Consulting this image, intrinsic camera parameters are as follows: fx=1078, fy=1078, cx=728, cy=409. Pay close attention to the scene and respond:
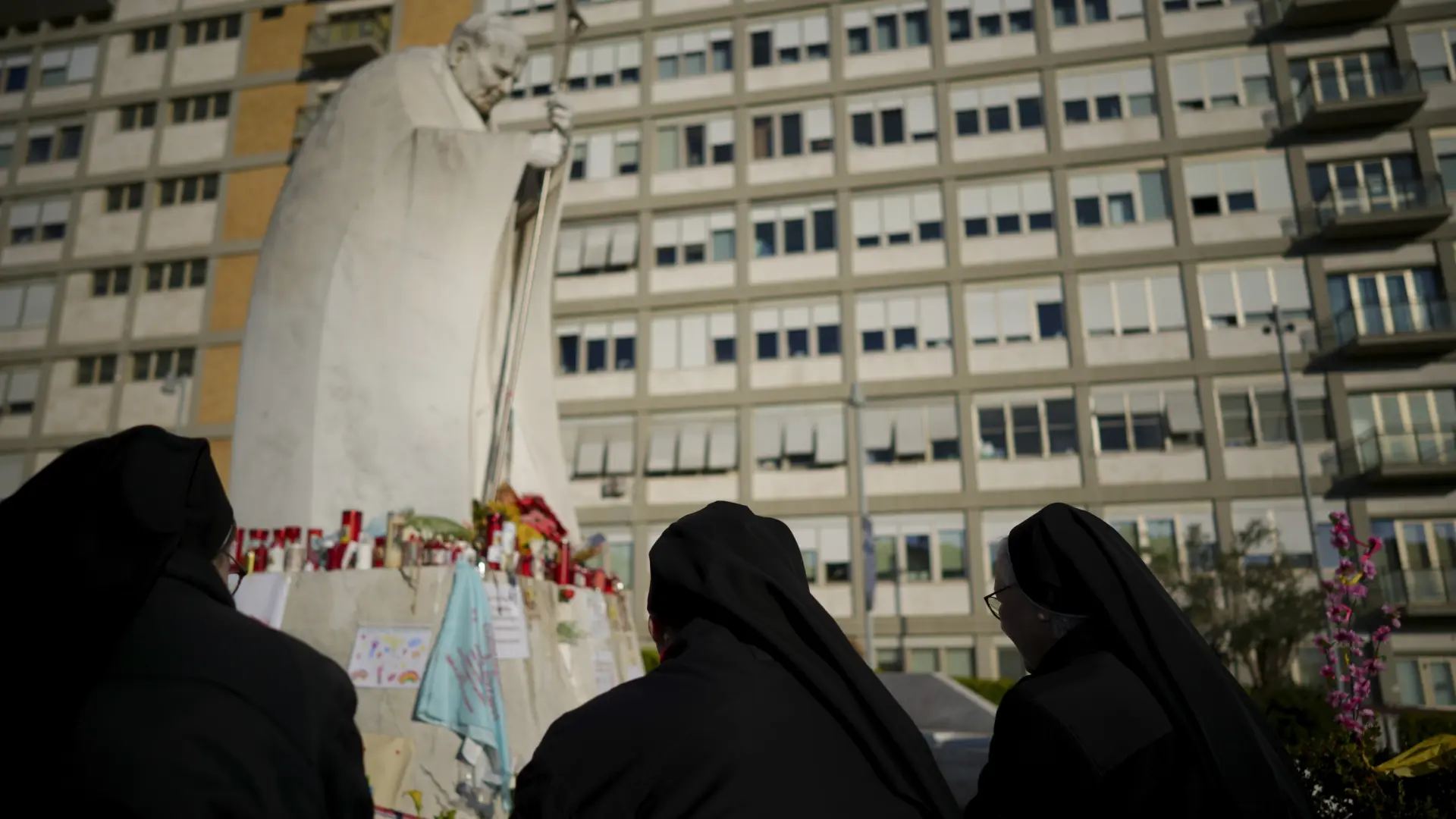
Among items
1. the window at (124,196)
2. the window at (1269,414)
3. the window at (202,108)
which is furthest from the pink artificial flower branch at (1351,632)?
the window at (124,196)

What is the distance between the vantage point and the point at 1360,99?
→ 30984 millimetres

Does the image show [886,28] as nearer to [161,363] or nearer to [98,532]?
[161,363]

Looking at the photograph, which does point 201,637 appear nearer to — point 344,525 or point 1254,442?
point 344,525

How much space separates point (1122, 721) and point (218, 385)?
3951 centimetres

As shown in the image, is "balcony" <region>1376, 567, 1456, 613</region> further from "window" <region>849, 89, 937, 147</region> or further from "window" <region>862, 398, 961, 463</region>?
"window" <region>849, 89, 937, 147</region>

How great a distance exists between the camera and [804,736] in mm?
2199


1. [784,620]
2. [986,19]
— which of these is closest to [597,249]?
[986,19]

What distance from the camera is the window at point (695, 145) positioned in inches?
1409

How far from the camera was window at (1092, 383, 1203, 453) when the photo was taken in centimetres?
3031

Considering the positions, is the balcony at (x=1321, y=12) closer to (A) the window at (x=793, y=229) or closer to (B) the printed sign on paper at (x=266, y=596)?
(A) the window at (x=793, y=229)

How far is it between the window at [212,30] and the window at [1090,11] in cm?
2997

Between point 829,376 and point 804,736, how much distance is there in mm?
31050

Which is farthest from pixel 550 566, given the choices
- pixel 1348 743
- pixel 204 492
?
pixel 204 492

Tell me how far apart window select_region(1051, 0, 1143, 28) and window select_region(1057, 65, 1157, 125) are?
6.02ft
